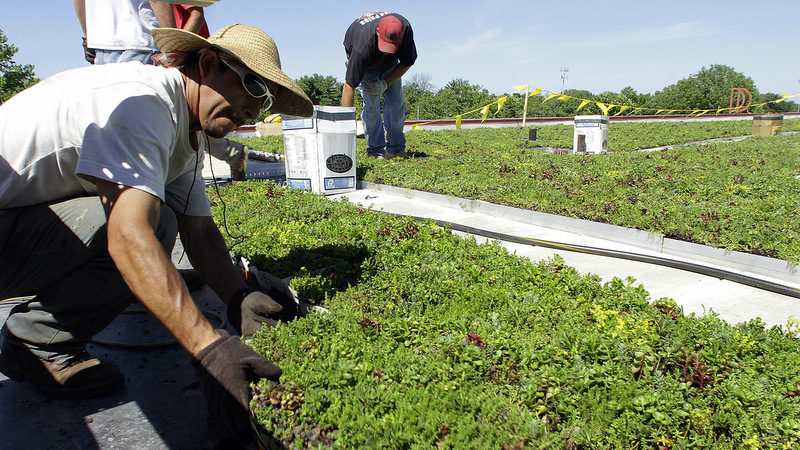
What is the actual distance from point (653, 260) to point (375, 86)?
543 cm

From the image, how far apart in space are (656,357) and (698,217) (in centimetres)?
306

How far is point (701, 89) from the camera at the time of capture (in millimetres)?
61500

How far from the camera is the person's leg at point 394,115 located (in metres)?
8.91

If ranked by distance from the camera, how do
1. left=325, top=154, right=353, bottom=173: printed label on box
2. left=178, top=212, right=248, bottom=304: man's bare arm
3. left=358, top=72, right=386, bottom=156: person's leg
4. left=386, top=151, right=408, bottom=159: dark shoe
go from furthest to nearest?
left=386, top=151, right=408, bottom=159: dark shoe
left=358, top=72, right=386, bottom=156: person's leg
left=325, top=154, right=353, bottom=173: printed label on box
left=178, top=212, right=248, bottom=304: man's bare arm

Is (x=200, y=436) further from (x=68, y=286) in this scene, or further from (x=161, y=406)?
(x=68, y=286)

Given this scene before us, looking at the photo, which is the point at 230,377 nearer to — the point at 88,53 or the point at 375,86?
the point at 88,53

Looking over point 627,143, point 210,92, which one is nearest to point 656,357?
point 210,92

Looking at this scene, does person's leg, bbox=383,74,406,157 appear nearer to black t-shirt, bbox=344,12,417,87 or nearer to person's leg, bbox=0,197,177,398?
black t-shirt, bbox=344,12,417,87

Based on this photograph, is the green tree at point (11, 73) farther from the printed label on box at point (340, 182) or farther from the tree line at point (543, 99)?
the printed label on box at point (340, 182)

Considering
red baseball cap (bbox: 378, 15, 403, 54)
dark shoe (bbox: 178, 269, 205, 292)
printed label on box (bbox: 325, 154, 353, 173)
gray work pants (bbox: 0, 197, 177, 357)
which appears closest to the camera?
gray work pants (bbox: 0, 197, 177, 357)

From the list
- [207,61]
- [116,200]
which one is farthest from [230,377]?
[207,61]

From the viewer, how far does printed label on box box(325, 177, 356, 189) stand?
7121mm

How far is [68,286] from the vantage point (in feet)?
8.20

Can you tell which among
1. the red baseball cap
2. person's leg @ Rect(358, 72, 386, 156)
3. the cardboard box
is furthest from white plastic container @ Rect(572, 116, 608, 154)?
the cardboard box
